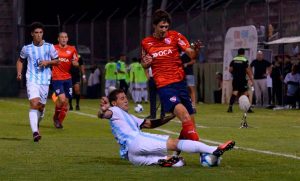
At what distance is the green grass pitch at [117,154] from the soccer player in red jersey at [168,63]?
839 mm

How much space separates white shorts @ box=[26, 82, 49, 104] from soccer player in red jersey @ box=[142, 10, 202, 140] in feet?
15.5

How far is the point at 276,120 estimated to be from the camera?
2542cm


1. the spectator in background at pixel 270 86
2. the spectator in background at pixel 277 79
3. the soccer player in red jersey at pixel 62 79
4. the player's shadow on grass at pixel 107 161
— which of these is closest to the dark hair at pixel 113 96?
the player's shadow on grass at pixel 107 161

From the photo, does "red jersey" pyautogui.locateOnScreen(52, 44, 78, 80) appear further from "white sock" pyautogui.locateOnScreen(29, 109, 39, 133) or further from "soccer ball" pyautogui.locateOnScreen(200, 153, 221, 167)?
"soccer ball" pyautogui.locateOnScreen(200, 153, 221, 167)

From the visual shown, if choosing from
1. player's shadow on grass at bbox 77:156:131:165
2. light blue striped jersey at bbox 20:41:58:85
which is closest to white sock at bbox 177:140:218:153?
player's shadow on grass at bbox 77:156:131:165

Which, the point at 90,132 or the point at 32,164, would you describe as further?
the point at 90,132

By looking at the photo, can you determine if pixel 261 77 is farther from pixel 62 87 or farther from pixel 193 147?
pixel 193 147

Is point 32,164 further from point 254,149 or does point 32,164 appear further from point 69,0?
point 69,0

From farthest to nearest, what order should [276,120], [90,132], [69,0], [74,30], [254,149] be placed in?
1. [69,0]
2. [74,30]
3. [276,120]
4. [90,132]
5. [254,149]

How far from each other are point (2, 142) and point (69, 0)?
138 ft

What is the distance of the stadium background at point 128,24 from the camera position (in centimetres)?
3856

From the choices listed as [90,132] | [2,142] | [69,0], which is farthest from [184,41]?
[69,0]

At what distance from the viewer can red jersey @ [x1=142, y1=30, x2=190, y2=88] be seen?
1385 centimetres

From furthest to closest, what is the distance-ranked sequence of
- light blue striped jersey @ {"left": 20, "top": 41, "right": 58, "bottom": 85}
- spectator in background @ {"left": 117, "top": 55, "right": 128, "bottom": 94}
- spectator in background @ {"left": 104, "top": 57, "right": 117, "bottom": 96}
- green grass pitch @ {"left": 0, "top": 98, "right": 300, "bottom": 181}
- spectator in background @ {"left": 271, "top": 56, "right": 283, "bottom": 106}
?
spectator in background @ {"left": 104, "top": 57, "right": 117, "bottom": 96}, spectator in background @ {"left": 117, "top": 55, "right": 128, "bottom": 94}, spectator in background @ {"left": 271, "top": 56, "right": 283, "bottom": 106}, light blue striped jersey @ {"left": 20, "top": 41, "right": 58, "bottom": 85}, green grass pitch @ {"left": 0, "top": 98, "right": 300, "bottom": 181}
